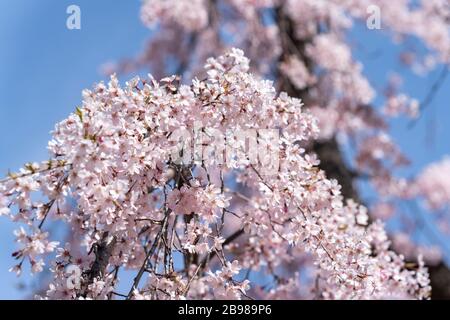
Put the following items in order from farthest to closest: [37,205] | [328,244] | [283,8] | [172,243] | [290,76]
Answer: [283,8], [290,76], [328,244], [172,243], [37,205]

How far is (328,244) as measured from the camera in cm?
281

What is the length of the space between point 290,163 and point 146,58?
716cm

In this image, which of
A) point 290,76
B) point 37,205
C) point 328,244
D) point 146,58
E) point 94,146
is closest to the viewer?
point 94,146

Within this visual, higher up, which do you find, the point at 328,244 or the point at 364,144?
the point at 364,144

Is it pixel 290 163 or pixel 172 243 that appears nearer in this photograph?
pixel 172 243

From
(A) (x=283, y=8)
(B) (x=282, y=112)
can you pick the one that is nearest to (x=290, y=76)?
(A) (x=283, y=8)

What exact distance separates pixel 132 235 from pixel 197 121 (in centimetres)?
67

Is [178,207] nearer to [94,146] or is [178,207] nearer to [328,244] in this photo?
[94,146]

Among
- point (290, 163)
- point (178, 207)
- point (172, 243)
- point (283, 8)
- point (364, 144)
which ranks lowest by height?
point (172, 243)

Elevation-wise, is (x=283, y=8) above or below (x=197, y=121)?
above

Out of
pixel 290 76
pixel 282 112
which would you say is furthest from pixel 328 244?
pixel 290 76

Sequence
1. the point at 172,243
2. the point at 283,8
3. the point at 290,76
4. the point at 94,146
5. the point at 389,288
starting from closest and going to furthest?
the point at 94,146, the point at 172,243, the point at 389,288, the point at 290,76, the point at 283,8

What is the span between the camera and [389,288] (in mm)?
3518

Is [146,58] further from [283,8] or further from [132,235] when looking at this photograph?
[132,235]
